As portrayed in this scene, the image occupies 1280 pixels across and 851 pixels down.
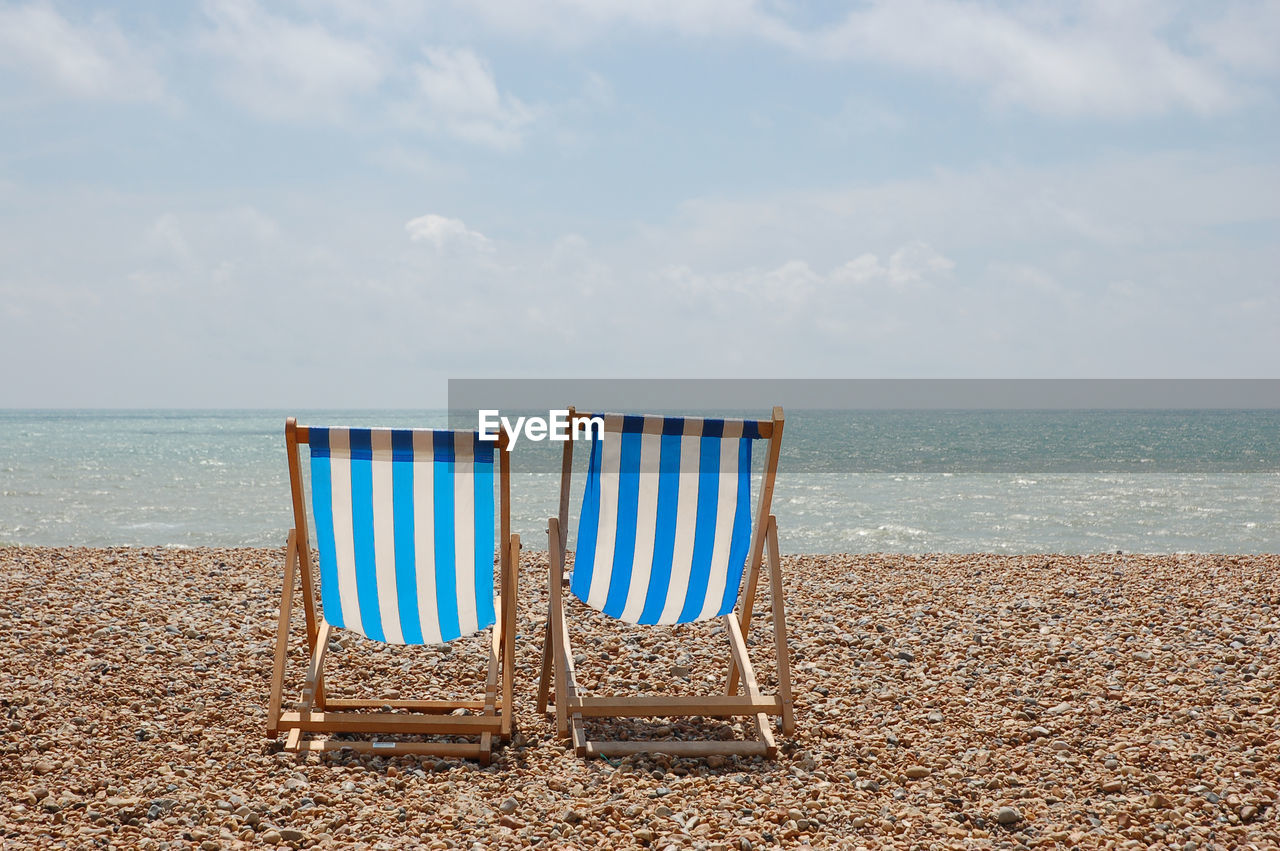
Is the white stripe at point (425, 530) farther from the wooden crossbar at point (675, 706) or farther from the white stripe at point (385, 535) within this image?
the wooden crossbar at point (675, 706)

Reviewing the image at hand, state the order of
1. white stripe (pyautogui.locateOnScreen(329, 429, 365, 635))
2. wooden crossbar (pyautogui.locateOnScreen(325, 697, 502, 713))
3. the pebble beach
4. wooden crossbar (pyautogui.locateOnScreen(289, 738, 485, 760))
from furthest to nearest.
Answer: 1. wooden crossbar (pyautogui.locateOnScreen(325, 697, 502, 713))
2. white stripe (pyautogui.locateOnScreen(329, 429, 365, 635))
3. wooden crossbar (pyautogui.locateOnScreen(289, 738, 485, 760))
4. the pebble beach

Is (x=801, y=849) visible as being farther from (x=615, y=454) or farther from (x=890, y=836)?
(x=615, y=454)

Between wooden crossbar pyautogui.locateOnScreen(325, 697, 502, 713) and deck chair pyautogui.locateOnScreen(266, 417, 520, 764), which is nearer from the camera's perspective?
deck chair pyautogui.locateOnScreen(266, 417, 520, 764)

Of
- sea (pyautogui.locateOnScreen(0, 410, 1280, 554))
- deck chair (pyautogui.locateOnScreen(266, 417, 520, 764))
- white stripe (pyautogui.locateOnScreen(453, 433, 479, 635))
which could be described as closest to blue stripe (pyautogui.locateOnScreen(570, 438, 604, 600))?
deck chair (pyautogui.locateOnScreen(266, 417, 520, 764))

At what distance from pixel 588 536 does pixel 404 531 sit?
2.05 ft

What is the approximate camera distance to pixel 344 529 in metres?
3.18

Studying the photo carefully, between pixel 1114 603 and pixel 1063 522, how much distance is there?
22.6 feet

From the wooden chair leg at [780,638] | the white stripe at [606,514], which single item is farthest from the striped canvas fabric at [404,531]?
the wooden chair leg at [780,638]

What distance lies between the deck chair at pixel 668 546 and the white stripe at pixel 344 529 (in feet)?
2.18

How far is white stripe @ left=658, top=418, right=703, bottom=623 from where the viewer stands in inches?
128

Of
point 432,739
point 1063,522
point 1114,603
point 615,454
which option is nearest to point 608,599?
point 615,454

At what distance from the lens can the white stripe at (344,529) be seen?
10.1 ft

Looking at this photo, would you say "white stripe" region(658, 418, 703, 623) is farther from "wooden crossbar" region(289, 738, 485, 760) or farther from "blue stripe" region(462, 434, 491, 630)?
"wooden crossbar" region(289, 738, 485, 760)

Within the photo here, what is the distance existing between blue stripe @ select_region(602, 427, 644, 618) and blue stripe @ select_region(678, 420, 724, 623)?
0.22 metres
